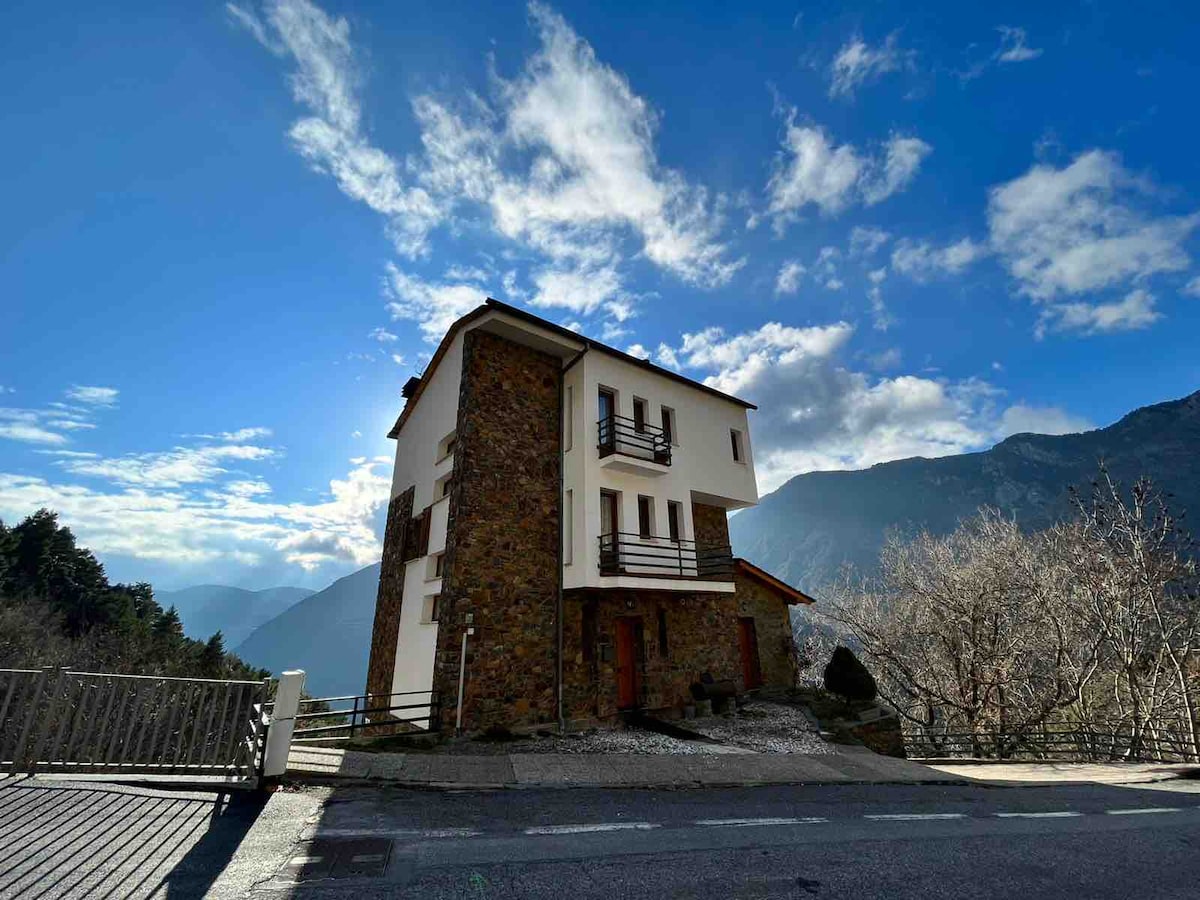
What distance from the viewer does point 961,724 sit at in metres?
21.4

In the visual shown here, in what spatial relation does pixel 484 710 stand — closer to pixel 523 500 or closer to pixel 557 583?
pixel 557 583

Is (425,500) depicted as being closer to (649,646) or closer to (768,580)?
(649,646)

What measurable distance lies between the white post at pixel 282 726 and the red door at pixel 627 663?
393 inches

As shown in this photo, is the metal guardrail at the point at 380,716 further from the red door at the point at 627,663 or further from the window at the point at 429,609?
the red door at the point at 627,663

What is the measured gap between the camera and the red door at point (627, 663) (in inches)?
604

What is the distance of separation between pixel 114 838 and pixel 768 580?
1972 centimetres

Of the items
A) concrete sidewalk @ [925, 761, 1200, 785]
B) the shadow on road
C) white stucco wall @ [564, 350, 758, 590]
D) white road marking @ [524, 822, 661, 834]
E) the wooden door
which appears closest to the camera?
the shadow on road

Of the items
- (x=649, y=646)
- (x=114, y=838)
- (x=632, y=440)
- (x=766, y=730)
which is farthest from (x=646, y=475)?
(x=114, y=838)

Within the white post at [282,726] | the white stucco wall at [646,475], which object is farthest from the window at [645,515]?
the white post at [282,726]

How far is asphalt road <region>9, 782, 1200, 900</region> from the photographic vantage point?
4387 millimetres

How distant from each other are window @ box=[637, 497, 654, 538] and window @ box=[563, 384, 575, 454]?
3.08 metres

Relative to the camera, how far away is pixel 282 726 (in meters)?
7.21

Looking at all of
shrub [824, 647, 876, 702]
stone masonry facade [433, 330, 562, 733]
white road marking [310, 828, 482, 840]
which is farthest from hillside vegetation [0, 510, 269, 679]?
shrub [824, 647, 876, 702]

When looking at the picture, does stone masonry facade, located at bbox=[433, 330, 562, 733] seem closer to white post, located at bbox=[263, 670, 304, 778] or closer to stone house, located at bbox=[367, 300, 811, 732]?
stone house, located at bbox=[367, 300, 811, 732]
